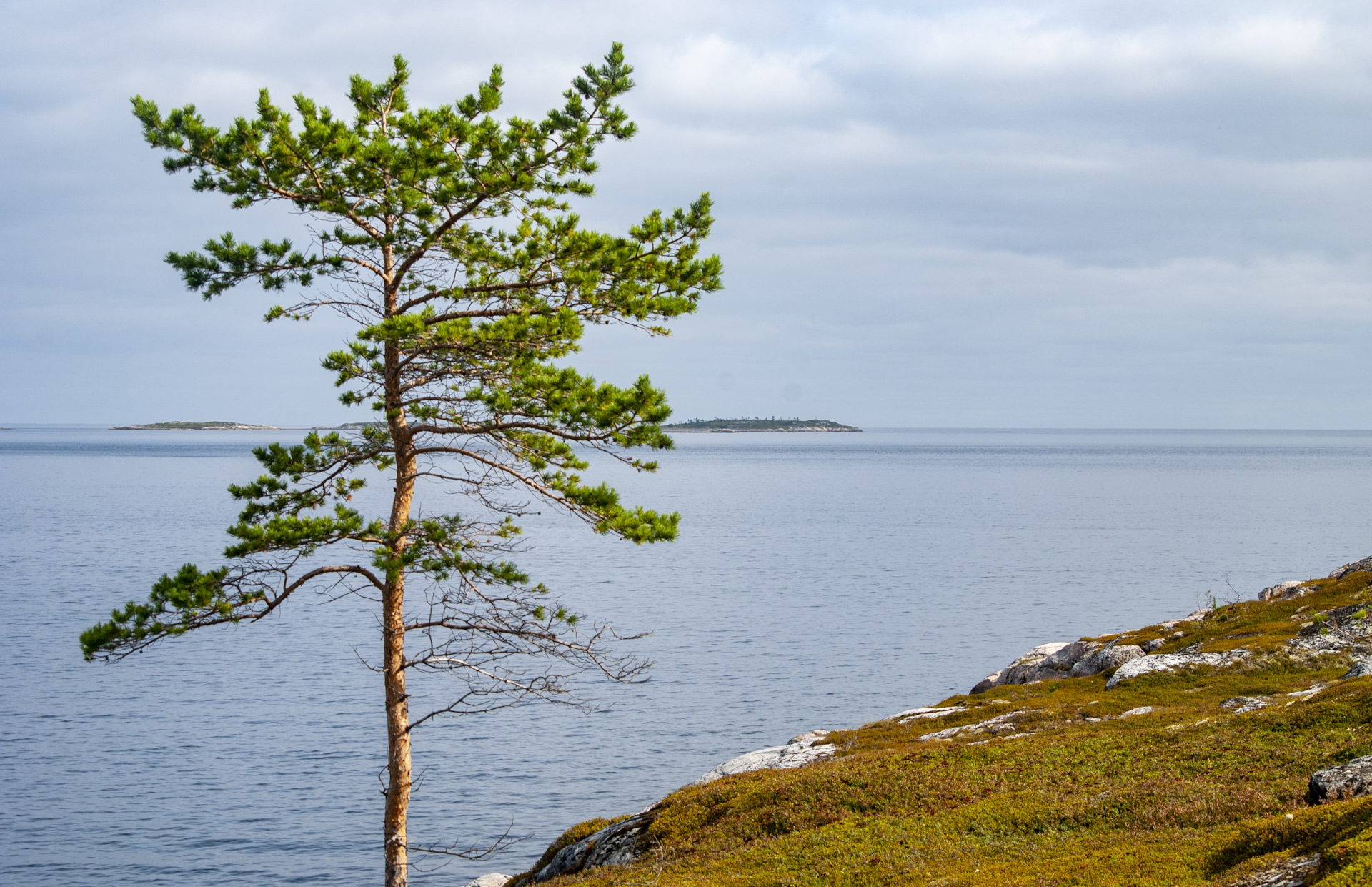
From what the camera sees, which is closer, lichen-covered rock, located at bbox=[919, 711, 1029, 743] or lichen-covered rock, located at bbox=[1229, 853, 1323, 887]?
lichen-covered rock, located at bbox=[1229, 853, 1323, 887]

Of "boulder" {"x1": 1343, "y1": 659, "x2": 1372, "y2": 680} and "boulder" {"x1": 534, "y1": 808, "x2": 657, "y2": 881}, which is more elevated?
"boulder" {"x1": 1343, "y1": 659, "x2": 1372, "y2": 680}

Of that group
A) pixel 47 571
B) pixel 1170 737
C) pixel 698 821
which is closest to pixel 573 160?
pixel 698 821

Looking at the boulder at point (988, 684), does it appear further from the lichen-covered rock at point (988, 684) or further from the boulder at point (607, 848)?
the boulder at point (607, 848)

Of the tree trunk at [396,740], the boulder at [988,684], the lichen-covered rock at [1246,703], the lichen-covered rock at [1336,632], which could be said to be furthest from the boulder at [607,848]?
the boulder at [988,684]

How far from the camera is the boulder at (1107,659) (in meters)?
27.9

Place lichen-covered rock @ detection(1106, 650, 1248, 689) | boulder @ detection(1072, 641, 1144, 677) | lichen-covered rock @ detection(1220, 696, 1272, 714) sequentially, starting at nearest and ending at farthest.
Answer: lichen-covered rock @ detection(1220, 696, 1272, 714)
lichen-covered rock @ detection(1106, 650, 1248, 689)
boulder @ detection(1072, 641, 1144, 677)

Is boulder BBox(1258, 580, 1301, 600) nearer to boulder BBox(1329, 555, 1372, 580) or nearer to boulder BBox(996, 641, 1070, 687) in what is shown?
boulder BBox(1329, 555, 1372, 580)

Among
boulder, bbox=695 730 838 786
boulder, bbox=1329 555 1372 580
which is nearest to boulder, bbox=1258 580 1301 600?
boulder, bbox=1329 555 1372 580

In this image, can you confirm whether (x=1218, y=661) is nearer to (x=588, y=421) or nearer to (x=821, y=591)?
(x=588, y=421)

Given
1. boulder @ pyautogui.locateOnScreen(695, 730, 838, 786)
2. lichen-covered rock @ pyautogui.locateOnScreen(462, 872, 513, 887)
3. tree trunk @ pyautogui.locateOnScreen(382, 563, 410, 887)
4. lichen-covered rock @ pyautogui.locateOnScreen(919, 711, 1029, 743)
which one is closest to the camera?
tree trunk @ pyautogui.locateOnScreen(382, 563, 410, 887)

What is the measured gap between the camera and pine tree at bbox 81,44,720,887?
1806cm

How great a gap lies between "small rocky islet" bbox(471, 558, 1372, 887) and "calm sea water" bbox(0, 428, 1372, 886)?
11.0m

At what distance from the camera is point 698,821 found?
16672mm

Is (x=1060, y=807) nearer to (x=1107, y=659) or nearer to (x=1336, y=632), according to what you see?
(x=1336, y=632)
